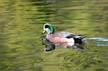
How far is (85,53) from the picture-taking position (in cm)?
1098

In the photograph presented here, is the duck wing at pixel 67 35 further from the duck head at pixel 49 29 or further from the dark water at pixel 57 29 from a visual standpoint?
the duck head at pixel 49 29

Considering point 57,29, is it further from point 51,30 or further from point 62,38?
point 62,38

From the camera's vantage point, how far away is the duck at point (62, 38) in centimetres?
1206

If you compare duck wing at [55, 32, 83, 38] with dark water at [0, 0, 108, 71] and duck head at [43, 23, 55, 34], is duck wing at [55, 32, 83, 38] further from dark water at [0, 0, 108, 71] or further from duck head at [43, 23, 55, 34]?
duck head at [43, 23, 55, 34]

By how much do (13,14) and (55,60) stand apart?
21.6ft

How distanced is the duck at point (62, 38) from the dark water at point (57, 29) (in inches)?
10.0

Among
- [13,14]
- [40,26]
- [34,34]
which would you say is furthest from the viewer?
[13,14]

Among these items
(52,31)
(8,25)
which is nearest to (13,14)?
(8,25)

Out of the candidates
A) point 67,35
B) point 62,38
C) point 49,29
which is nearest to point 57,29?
point 49,29

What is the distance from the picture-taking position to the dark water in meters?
10.4

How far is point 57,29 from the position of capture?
1383 centimetres

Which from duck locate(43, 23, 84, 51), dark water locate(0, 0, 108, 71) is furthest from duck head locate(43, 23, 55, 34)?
dark water locate(0, 0, 108, 71)

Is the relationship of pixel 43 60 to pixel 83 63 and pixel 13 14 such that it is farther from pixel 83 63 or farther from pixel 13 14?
pixel 13 14

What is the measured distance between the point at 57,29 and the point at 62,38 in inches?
46.6
